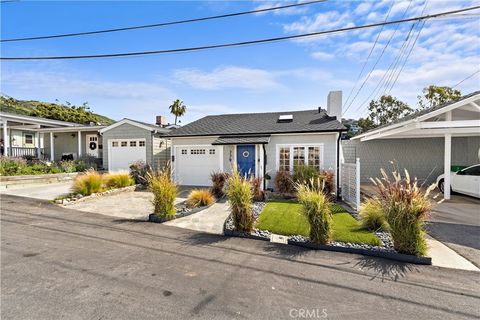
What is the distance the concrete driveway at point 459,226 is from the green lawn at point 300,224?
5.53 feet

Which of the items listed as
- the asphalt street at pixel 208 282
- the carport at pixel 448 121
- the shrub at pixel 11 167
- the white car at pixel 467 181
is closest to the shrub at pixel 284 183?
the carport at pixel 448 121

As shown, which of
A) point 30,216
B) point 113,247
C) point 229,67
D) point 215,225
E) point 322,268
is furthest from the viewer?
point 229,67

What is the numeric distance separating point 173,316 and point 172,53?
7882 mm

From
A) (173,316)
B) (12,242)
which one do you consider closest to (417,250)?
(173,316)

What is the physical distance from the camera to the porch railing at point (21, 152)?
1818cm

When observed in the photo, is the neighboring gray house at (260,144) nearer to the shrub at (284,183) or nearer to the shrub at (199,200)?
the shrub at (284,183)

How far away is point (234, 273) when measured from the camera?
3.96 metres

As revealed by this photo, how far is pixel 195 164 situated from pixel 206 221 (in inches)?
270

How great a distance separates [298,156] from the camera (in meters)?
11.8

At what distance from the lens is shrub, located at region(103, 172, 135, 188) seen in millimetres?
11501

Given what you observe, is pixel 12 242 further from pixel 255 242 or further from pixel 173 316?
pixel 255 242

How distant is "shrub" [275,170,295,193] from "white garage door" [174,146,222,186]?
3585 mm
